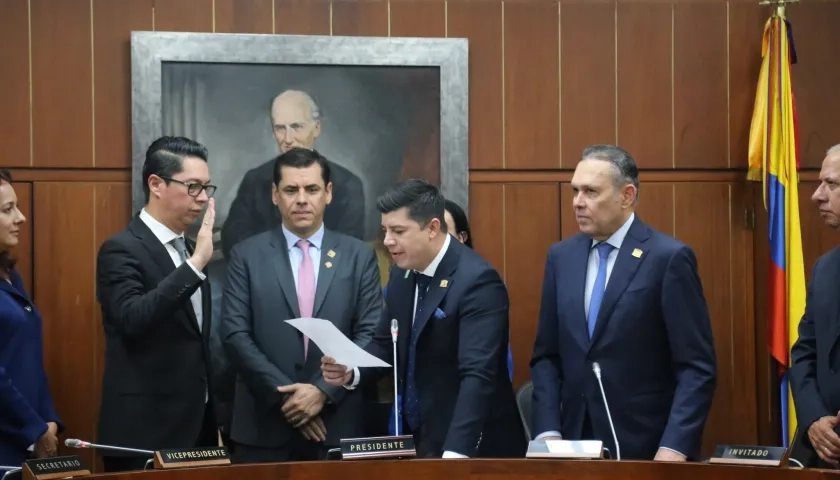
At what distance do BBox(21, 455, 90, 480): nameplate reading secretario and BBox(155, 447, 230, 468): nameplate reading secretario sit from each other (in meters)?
0.20

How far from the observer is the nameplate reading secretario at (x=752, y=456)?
9.89ft

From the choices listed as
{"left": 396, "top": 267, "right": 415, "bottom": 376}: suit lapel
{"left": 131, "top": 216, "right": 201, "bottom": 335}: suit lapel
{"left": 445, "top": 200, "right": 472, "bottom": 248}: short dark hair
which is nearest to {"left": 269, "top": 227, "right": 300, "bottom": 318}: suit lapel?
{"left": 131, "top": 216, "right": 201, "bottom": 335}: suit lapel

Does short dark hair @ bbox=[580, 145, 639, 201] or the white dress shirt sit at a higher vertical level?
short dark hair @ bbox=[580, 145, 639, 201]

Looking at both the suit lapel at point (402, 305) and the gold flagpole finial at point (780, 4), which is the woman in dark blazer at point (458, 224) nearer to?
the suit lapel at point (402, 305)

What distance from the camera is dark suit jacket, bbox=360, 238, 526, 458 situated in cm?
370

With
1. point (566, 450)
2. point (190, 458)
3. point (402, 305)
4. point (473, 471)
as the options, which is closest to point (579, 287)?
point (402, 305)

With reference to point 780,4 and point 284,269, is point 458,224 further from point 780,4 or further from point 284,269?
point 780,4

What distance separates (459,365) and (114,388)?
1344mm

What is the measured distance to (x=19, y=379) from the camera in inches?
160

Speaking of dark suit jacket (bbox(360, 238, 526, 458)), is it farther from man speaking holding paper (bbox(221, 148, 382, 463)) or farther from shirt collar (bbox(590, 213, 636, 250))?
man speaking holding paper (bbox(221, 148, 382, 463))

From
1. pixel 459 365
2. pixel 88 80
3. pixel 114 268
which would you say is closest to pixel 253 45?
pixel 88 80

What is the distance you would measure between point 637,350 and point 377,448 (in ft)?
3.37

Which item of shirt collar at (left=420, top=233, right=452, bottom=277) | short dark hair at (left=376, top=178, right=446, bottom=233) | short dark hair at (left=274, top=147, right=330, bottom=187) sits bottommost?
shirt collar at (left=420, top=233, right=452, bottom=277)

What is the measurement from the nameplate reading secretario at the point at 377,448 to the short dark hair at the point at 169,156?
63.5 inches
